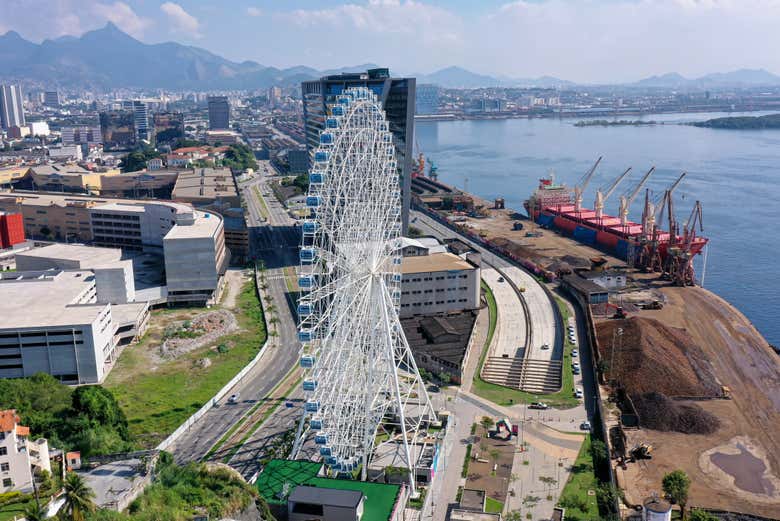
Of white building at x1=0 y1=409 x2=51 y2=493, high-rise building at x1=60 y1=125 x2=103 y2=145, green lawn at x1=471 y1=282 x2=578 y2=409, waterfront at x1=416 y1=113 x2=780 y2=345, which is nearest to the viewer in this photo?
white building at x1=0 y1=409 x2=51 y2=493

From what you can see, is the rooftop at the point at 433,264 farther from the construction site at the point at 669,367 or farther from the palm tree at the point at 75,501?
the palm tree at the point at 75,501

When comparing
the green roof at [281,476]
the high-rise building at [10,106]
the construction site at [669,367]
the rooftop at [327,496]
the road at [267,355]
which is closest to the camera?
the rooftop at [327,496]

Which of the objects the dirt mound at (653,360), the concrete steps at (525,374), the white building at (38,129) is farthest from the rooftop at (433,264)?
the white building at (38,129)

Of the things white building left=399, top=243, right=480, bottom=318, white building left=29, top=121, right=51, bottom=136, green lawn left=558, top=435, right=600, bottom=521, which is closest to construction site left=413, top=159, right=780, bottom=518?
green lawn left=558, top=435, right=600, bottom=521

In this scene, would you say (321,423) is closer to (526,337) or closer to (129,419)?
(129,419)

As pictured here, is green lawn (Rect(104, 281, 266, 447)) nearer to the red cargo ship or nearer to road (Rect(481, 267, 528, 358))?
road (Rect(481, 267, 528, 358))

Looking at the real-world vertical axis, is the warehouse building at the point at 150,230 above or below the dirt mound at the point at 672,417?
above

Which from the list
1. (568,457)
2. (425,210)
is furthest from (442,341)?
(425,210)
